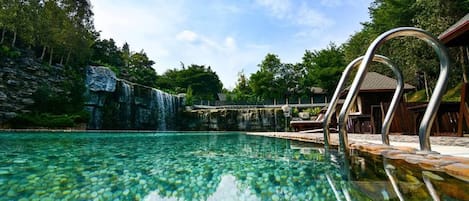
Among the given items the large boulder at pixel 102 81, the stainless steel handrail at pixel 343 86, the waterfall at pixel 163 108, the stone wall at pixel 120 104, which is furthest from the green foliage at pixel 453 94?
the large boulder at pixel 102 81

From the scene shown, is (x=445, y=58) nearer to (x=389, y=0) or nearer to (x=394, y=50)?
(x=394, y=50)

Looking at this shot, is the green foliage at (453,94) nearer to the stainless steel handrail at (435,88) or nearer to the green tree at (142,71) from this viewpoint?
the stainless steel handrail at (435,88)

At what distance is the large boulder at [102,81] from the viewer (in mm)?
19022

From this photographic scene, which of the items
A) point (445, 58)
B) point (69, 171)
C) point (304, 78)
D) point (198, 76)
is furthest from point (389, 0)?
point (198, 76)

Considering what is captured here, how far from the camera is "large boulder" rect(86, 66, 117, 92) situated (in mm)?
19022

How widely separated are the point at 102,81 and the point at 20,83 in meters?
4.80

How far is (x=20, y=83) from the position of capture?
15469 millimetres

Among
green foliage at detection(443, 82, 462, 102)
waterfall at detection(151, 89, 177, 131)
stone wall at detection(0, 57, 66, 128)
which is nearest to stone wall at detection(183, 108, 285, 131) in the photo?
waterfall at detection(151, 89, 177, 131)

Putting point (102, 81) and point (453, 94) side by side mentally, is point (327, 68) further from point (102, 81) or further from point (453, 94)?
point (102, 81)

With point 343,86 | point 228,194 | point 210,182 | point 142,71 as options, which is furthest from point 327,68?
point 228,194

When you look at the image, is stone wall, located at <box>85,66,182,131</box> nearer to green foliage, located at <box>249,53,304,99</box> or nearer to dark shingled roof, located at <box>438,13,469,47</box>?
green foliage, located at <box>249,53,304,99</box>

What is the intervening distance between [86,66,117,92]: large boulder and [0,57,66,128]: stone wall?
6.86 ft

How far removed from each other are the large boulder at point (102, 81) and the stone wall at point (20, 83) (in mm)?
2090

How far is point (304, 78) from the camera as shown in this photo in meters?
34.7
